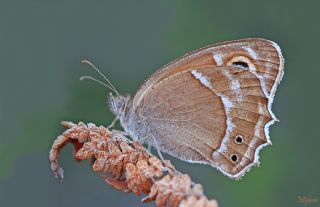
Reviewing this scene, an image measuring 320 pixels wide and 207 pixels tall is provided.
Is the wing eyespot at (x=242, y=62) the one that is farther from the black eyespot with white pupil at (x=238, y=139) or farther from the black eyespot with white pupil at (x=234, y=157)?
the black eyespot with white pupil at (x=234, y=157)

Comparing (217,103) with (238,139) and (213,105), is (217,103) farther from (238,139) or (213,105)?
(238,139)

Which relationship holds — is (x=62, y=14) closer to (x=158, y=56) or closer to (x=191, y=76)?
(x=158, y=56)

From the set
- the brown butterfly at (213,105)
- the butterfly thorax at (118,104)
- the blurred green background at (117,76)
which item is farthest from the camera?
the blurred green background at (117,76)

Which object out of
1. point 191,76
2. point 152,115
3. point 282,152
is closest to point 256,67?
point 191,76

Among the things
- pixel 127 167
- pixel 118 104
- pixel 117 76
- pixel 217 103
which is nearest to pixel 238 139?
pixel 217 103

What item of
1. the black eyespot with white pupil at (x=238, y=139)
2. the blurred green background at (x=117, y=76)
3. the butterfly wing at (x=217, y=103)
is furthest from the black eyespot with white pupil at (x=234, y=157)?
the blurred green background at (x=117, y=76)
